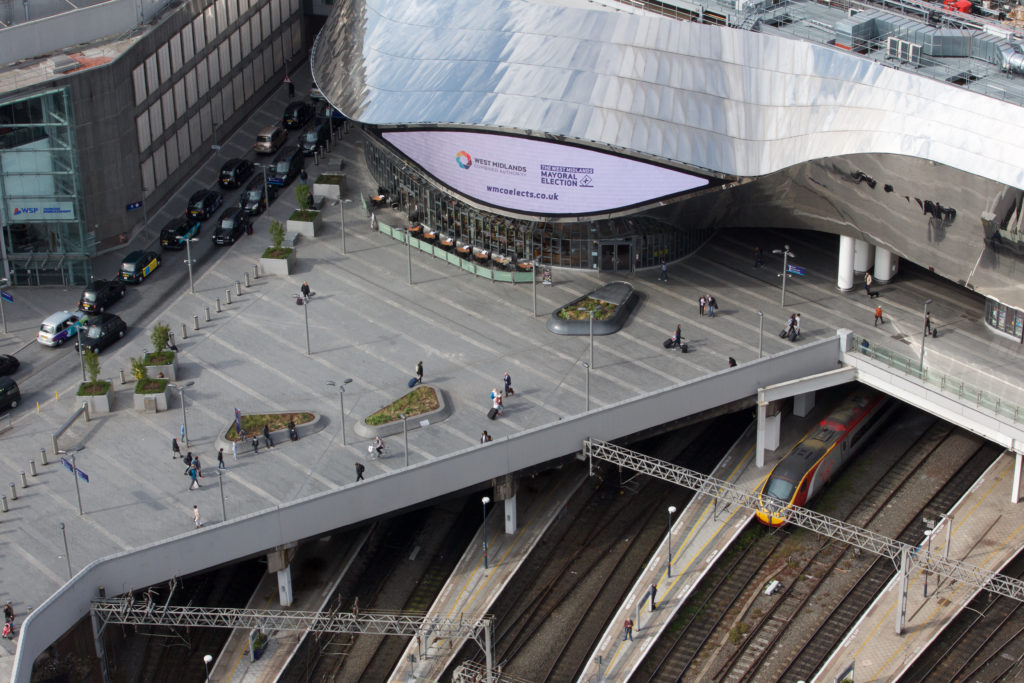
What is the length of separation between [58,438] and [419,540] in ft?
75.4

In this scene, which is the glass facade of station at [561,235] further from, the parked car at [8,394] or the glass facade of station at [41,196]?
the parked car at [8,394]

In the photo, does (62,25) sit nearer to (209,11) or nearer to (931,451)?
(209,11)

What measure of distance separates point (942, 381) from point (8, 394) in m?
58.8

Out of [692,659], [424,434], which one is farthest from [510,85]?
[692,659]

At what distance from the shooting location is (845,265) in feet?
369

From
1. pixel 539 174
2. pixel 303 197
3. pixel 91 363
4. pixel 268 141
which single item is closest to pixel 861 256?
pixel 539 174

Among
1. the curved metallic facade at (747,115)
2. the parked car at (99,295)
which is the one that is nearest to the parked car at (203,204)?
the parked car at (99,295)

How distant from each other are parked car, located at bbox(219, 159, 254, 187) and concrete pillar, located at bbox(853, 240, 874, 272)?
5094 cm

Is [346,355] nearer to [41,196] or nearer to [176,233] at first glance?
[176,233]

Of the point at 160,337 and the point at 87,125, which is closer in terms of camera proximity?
the point at 160,337

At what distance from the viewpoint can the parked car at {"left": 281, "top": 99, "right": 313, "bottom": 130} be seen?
472 ft

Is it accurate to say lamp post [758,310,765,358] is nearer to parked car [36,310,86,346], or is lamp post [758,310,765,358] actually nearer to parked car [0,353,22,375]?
parked car [36,310,86,346]

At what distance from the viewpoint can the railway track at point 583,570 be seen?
299ft

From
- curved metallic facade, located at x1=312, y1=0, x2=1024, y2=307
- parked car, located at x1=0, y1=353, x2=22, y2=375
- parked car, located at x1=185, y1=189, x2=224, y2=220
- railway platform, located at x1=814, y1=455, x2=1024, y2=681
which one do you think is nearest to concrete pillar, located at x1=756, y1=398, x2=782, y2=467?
railway platform, located at x1=814, y1=455, x2=1024, y2=681
